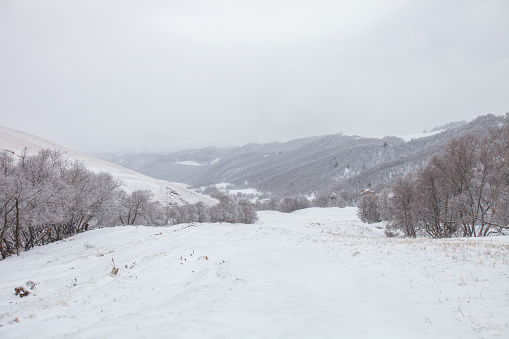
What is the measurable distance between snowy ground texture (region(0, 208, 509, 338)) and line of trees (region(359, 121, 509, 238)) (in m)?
19.7

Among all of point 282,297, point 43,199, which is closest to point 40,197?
point 43,199

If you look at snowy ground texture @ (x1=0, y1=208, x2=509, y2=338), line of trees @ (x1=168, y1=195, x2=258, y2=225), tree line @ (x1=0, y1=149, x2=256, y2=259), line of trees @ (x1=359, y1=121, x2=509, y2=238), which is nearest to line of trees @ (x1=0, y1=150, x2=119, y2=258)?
tree line @ (x1=0, y1=149, x2=256, y2=259)

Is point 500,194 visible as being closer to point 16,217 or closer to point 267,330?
point 267,330

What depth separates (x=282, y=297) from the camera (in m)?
8.94

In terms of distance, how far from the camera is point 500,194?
2602cm

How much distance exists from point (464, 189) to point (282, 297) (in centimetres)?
2991

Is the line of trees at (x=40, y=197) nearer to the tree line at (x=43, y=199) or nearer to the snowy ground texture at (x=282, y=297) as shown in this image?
the tree line at (x=43, y=199)

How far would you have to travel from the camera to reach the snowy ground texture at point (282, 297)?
A: 6.18m

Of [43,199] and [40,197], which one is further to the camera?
[43,199]

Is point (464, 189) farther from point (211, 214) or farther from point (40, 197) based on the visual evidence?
point (211, 214)

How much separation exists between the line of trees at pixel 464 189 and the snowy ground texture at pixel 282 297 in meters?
19.7

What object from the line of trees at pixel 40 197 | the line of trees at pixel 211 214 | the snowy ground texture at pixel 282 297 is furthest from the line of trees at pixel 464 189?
the line of trees at pixel 211 214

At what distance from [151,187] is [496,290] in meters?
110

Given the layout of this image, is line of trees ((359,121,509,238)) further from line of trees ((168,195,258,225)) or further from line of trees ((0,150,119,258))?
line of trees ((168,195,258,225))
